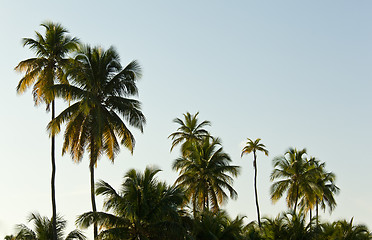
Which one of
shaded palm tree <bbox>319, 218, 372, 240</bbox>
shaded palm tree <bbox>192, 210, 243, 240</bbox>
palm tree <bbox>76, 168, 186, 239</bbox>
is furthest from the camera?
shaded palm tree <bbox>319, 218, 372, 240</bbox>

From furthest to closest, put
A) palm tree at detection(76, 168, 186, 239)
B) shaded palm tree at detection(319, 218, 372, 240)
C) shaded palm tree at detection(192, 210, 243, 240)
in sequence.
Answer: shaded palm tree at detection(319, 218, 372, 240) → shaded palm tree at detection(192, 210, 243, 240) → palm tree at detection(76, 168, 186, 239)

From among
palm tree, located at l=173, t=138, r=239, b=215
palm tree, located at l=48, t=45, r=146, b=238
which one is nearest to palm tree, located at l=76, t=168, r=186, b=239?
palm tree, located at l=48, t=45, r=146, b=238

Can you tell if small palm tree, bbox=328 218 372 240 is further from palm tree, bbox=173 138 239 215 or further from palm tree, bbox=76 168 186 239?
palm tree, bbox=76 168 186 239

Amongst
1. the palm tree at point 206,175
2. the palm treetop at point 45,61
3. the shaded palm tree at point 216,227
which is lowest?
the shaded palm tree at point 216,227

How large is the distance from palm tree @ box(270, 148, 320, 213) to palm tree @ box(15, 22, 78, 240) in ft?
96.0

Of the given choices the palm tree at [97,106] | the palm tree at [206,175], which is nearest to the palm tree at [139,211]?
the palm tree at [97,106]

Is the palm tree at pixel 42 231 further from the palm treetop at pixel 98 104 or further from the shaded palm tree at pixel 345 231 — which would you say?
the shaded palm tree at pixel 345 231

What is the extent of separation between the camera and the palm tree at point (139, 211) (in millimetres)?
30656

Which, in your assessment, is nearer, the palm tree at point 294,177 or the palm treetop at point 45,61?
the palm treetop at point 45,61

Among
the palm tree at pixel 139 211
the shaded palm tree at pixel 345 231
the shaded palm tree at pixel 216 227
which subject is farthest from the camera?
the shaded palm tree at pixel 345 231

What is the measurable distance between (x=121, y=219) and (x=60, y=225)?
619 centimetres

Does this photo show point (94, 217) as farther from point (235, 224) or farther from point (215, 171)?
point (215, 171)

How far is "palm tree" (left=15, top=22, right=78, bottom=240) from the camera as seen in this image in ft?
117

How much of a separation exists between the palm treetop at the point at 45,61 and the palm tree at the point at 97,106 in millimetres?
1709
